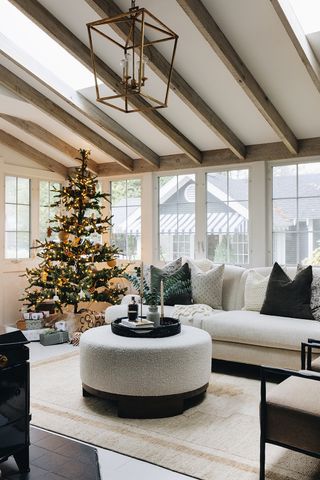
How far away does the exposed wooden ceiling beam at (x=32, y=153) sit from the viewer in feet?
22.2

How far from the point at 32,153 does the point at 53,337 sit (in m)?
2.93

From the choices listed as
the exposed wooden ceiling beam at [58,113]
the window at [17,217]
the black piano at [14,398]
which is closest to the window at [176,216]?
the exposed wooden ceiling beam at [58,113]

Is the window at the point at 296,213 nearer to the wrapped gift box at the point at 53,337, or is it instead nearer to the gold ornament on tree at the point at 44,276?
the wrapped gift box at the point at 53,337

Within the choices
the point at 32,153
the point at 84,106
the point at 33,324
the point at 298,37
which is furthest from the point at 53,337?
the point at 298,37

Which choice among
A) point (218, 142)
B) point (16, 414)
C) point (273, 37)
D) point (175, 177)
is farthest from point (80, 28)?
point (16, 414)

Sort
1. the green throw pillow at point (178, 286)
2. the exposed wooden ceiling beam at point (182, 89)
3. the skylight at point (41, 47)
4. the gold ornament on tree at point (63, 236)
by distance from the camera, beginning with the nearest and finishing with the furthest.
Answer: the exposed wooden ceiling beam at point (182, 89) → the skylight at point (41, 47) → the green throw pillow at point (178, 286) → the gold ornament on tree at point (63, 236)

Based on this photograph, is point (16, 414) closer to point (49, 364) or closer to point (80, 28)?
point (49, 364)

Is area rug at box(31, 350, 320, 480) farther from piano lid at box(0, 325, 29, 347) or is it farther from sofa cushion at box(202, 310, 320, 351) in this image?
piano lid at box(0, 325, 29, 347)

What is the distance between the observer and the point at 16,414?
2438 millimetres

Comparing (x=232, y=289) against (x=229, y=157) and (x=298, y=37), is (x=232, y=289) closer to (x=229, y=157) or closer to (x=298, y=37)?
(x=229, y=157)

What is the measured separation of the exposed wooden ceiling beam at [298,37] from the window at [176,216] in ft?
8.44

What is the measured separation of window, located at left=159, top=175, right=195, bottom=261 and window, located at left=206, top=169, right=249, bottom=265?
0.29 m

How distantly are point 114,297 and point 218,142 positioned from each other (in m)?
2.41

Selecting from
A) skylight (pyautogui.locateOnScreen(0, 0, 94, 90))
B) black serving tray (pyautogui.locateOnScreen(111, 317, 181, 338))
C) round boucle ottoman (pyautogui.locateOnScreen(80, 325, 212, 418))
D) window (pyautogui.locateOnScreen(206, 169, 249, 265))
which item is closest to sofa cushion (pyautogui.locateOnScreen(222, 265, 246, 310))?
window (pyautogui.locateOnScreen(206, 169, 249, 265))
